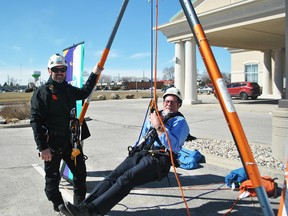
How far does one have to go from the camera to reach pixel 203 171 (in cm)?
572

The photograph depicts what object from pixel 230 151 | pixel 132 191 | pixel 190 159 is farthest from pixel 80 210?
pixel 230 151

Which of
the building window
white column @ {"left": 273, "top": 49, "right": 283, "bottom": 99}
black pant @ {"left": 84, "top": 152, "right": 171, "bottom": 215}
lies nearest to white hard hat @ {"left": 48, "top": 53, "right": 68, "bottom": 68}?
black pant @ {"left": 84, "top": 152, "right": 171, "bottom": 215}

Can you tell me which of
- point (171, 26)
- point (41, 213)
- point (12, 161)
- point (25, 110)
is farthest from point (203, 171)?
point (171, 26)

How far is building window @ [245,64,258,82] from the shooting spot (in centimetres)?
3475

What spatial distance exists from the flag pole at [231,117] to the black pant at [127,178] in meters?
1.24

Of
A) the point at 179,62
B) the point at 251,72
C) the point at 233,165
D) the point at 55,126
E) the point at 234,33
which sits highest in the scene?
the point at 234,33

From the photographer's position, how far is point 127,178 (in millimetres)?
3365

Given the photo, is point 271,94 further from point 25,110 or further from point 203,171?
point 203,171

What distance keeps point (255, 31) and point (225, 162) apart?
16551 mm

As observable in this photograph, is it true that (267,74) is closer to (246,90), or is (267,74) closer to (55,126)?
(246,90)

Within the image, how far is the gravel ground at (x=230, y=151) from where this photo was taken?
5.75 m

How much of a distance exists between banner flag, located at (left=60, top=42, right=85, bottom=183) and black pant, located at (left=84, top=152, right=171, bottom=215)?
54.8 inches

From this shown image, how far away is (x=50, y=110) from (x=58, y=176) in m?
0.84

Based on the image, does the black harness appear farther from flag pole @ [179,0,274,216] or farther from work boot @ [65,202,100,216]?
flag pole @ [179,0,274,216]
